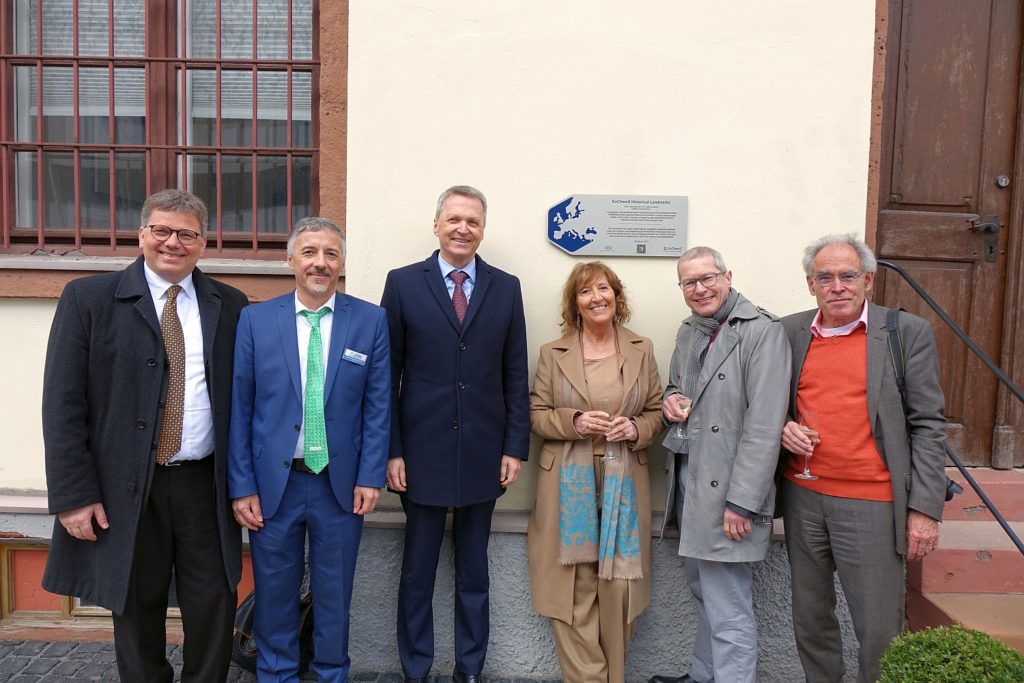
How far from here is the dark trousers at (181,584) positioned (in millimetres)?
2805

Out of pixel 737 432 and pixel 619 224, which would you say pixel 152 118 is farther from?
pixel 737 432

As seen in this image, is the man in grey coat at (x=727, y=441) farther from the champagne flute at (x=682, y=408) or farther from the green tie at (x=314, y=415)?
the green tie at (x=314, y=415)

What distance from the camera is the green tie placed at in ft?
9.57

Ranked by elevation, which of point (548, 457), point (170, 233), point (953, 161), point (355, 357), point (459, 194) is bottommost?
point (548, 457)

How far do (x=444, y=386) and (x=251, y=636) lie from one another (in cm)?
154

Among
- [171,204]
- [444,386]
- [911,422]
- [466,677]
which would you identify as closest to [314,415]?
[444,386]

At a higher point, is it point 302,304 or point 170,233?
point 170,233

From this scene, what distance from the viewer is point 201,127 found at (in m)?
4.06

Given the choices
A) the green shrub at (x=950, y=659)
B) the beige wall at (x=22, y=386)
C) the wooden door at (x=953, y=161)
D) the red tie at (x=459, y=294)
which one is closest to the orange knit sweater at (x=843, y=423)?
the green shrub at (x=950, y=659)

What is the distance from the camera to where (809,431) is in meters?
2.87

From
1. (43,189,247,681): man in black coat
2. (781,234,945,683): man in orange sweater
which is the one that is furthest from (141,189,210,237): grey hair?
(781,234,945,683): man in orange sweater

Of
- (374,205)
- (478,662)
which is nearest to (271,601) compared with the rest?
(478,662)

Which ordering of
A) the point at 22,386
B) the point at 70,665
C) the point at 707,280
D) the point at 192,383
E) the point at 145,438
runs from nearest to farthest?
the point at 145,438 → the point at 192,383 → the point at 707,280 → the point at 70,665 → the point at 22,386

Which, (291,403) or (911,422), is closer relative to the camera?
(911,422)
